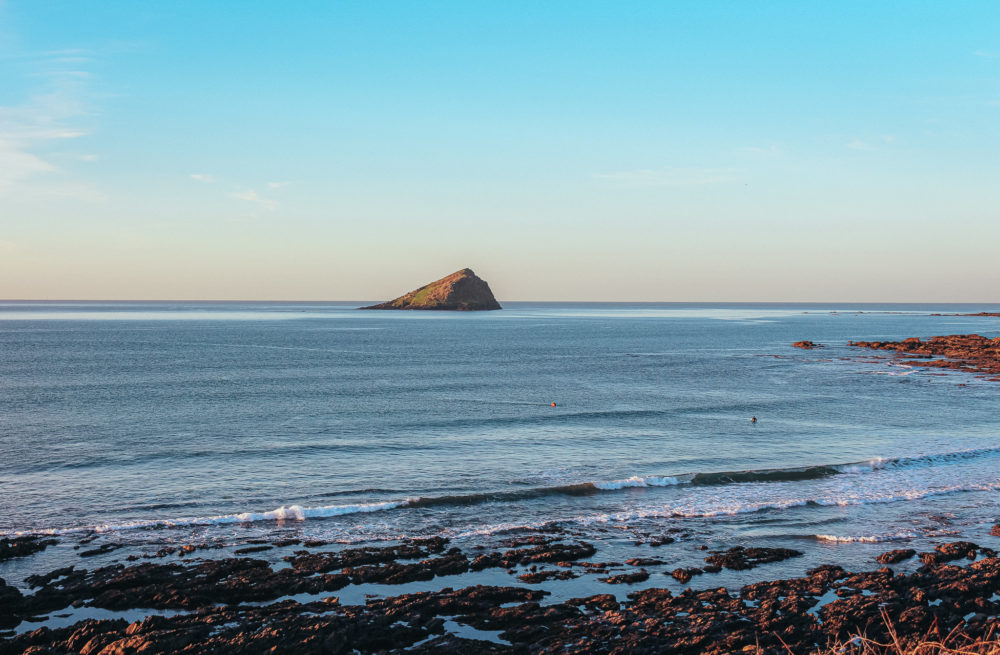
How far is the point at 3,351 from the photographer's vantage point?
9294 centimetres

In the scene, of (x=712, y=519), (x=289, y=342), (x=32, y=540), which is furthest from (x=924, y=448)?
(x=289, y=342)

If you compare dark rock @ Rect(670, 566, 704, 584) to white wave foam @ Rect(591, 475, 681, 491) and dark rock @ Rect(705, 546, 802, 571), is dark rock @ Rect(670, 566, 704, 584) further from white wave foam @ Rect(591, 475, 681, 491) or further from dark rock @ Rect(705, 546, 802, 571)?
white wave foam @ Rect(591, 475, 681, 491)

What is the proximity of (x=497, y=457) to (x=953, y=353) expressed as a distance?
74.1 metres

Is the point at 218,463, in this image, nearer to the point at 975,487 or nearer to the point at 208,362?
the point at 975,487

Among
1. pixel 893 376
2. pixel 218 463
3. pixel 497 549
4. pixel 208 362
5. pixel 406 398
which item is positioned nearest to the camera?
pixel 497 549

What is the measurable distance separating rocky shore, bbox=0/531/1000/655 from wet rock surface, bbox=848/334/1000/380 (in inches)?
2348

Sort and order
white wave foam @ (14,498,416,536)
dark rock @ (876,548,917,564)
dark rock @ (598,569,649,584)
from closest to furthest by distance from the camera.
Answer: dark rock @ (598,569,649,584) → dark rock @ (876,548,917,564) → white wave foam @ (14,498,416,536)

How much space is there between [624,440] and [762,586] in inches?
746

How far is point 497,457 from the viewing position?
31.0m

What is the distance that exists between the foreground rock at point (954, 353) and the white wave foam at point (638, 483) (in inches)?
2065

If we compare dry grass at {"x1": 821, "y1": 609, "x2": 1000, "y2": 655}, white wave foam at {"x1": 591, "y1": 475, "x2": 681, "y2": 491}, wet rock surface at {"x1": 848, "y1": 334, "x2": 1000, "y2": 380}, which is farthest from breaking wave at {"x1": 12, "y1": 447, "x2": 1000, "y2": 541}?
wet rock surface at {"x1": 848, "y1": 334, "x2": 1000, "y2": 380}

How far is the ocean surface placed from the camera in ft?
70.3

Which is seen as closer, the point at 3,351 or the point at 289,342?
the point at 3,351

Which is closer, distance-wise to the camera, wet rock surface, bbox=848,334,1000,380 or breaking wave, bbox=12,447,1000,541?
breaking wave, bbox=12,447,1000,541
